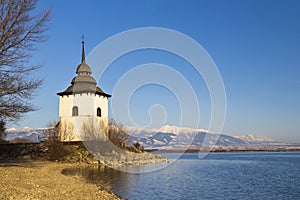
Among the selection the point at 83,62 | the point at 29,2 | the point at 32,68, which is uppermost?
the point at 83,62

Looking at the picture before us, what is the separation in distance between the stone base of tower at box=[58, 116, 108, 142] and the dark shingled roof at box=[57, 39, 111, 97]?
14.0 ft

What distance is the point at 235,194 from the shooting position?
20625 mm

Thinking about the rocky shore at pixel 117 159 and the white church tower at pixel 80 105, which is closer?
the rocky shore at pixel 117 159

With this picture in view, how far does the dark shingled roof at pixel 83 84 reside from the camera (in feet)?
169

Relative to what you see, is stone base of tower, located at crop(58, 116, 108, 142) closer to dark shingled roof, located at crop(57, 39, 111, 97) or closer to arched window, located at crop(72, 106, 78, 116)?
arched window, located at crop(72, 106, 78, 116)

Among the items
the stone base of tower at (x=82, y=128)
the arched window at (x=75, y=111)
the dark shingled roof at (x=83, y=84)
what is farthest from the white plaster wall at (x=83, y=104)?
the stone base of tower at (x=82, y=128)

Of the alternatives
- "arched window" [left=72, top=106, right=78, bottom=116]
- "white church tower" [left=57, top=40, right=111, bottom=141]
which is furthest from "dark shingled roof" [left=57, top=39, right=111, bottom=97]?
"arched window" [left=72, top=106, right=78, bottom=116]

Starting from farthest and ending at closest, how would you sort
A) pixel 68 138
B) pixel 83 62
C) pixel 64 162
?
pixel 83 62 < pixel 68 138 < pixel 64 162

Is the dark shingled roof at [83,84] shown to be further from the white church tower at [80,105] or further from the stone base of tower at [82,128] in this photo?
the stone base of tower at [82,128]

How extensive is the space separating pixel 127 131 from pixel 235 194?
39.3 metres

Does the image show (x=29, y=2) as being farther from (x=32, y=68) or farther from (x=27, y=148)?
(x=27, y=148)

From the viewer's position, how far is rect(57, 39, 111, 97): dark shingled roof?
5141 cm

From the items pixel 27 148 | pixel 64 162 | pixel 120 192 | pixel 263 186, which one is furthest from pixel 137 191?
pixel 27 148

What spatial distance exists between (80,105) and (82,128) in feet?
12.5
